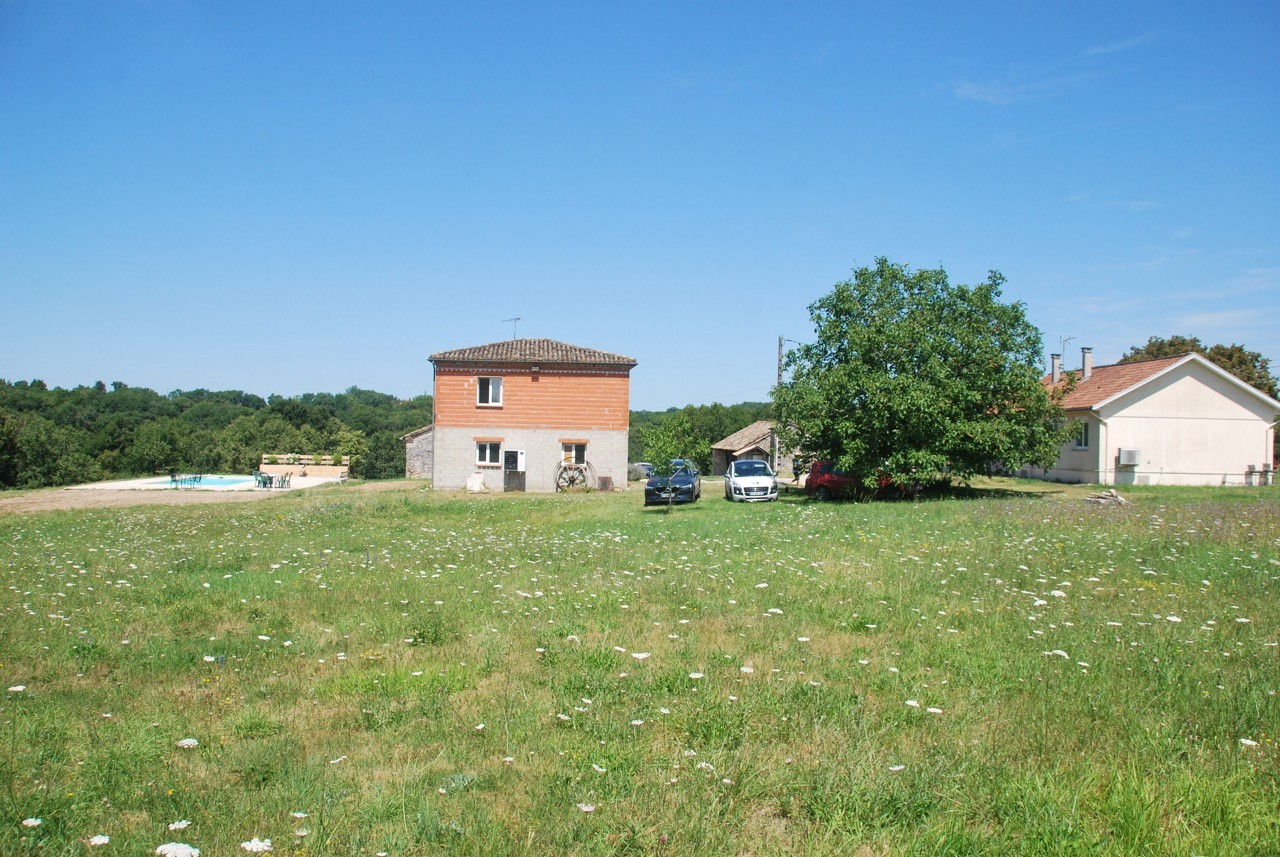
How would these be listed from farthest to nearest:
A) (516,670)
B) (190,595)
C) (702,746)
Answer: (190,595)
(516,670)
(702,746)

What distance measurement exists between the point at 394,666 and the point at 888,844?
4314mm

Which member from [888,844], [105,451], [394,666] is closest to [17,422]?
[105,451]

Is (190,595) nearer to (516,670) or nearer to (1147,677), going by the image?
(516,670)

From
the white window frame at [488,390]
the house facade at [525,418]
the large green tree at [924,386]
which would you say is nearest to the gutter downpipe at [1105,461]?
the large green tree at [924,386]

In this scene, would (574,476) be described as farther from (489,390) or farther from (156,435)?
(156,435)

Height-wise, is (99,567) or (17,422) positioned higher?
(17,422)

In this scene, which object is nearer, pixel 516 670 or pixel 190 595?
pixel 516 670

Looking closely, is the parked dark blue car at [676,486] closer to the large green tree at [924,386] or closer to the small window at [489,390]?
the large green tree at [924,386]

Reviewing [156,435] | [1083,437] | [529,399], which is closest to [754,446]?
[529,399]

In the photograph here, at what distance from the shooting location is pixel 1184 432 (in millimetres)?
35406

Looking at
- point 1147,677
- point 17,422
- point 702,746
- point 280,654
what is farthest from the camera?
point 17,422

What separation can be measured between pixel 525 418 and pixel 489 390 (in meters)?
2.28

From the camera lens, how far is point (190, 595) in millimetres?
9453

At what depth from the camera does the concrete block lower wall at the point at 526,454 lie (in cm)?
3847
